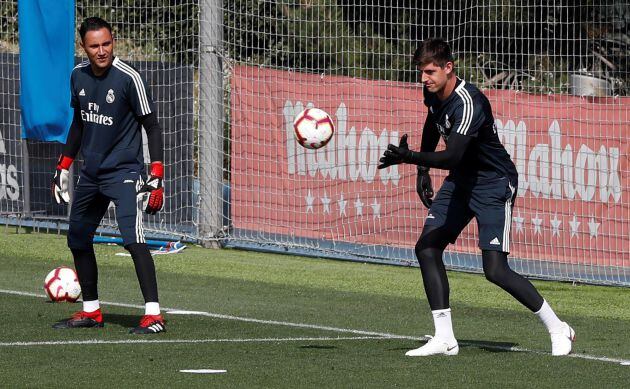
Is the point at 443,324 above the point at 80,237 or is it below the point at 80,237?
below

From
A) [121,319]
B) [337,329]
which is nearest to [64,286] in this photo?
[121,319]

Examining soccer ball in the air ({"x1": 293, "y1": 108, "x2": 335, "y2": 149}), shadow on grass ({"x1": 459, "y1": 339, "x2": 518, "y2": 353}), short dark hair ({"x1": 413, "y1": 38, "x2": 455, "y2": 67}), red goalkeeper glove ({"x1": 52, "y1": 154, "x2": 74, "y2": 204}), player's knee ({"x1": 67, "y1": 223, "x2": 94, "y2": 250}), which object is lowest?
shadow on grass ({"x1": 459, "y1": 339, "x2": 518, "y2": 353})

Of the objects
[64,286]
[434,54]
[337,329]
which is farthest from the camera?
[64,286]

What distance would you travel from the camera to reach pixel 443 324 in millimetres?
8766

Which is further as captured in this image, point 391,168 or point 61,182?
point 391,168

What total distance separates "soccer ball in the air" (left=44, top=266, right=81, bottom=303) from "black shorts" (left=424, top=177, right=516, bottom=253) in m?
3.58

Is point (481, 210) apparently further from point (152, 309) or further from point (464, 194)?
point (152, 309)

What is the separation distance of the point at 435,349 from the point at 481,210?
0.92 m

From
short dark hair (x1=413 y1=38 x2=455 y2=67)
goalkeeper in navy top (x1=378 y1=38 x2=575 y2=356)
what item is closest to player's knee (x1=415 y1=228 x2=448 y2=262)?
goalkeeper in navy top (x1=378 y1=38 x2=575 y2=356)

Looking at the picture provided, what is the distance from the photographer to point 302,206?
55.1ft

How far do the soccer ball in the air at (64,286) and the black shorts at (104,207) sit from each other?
4.48ft

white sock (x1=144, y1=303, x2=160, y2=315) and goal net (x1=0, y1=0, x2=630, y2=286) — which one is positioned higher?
goal net (x1=0, y1=0, x2=630, y2=286)

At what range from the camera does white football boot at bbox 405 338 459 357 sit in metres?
8.70

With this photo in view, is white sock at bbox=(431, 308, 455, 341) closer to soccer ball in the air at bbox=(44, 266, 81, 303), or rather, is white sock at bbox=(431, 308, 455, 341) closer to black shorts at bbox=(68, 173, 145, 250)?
black shorts at bbox=(68, 173, 145, 250)
